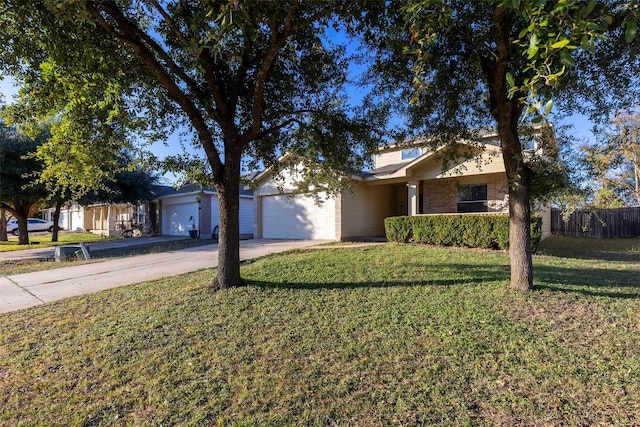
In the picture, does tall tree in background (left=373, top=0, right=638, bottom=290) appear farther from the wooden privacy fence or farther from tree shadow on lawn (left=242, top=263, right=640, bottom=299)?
the wooden privacy fence

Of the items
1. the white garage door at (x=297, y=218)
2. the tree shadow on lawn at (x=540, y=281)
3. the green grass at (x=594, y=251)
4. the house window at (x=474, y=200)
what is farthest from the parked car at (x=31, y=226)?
the green grass at (x=594, y=251)

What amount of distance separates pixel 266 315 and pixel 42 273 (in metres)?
8.01

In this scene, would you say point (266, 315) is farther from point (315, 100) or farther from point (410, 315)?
point (315, 100)

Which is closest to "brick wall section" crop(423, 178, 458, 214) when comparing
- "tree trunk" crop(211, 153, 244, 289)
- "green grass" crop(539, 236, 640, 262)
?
"green grass" crop(539, 236, 640, 262)

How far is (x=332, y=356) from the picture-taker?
152 inches

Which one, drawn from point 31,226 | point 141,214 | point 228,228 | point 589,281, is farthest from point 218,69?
point 31,226

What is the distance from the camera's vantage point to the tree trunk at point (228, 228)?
248 inches

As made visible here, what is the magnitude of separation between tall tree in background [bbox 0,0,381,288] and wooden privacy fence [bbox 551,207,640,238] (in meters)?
19.3

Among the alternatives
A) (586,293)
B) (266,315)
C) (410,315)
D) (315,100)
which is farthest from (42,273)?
(586,293)

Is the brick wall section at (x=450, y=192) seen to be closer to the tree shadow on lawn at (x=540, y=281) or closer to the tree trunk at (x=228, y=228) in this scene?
the tree shadow on lawn at (x=540, y=281)

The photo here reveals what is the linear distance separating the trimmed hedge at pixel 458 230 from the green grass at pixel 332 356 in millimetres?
4254

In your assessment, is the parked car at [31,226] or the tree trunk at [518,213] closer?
the tree trunk at [518,213]

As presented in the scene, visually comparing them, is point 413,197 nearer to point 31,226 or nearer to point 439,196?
point 439,196

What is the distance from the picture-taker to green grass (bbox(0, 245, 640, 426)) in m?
2.99
